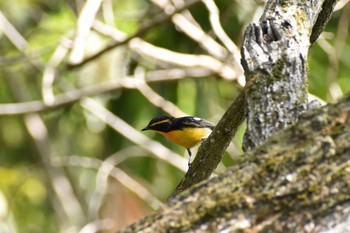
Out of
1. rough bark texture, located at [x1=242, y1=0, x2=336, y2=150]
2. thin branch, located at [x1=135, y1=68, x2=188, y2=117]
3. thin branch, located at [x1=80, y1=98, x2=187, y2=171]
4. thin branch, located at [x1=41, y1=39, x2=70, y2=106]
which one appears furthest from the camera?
thin branch, located at [x1=80, y1=98, x2=187, y2=171]

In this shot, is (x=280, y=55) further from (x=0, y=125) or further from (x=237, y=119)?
(x=0, y=125)

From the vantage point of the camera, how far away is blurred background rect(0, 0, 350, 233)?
8.91m

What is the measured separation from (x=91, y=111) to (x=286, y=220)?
26.1 ft

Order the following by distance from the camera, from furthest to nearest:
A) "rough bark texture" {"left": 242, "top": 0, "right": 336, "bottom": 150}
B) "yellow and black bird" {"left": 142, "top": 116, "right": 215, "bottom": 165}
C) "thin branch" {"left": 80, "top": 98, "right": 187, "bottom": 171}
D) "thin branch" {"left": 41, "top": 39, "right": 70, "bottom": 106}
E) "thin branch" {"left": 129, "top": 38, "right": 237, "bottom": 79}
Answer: "thin branch" {"left": 80, "top": 98, "right": 187, "bottom": 171} < "thin branch" {"left": 41, "top": 39, "right": 70, "bottom": 106} < "thin branch" {"left": 129, "top": 38, "right": 237, "bottom": 79} < "yellow and black bird" {"left": 142, "top": 116, "right": 215, "bottom": 165} < "rough bark texture" {"left": 242, "top": 0, "right": 336, "bottom": 150}

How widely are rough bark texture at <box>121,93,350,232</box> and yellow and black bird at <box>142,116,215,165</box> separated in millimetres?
4858

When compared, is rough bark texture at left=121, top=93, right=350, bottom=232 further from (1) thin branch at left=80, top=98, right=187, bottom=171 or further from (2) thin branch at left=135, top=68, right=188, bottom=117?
(1) thin branch at left=80, top=98, right=187, bottom=171

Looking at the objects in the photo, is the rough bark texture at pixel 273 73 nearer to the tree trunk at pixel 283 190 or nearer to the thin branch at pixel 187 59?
the tree trunk at pixel 283 190

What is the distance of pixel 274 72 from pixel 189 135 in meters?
4.21

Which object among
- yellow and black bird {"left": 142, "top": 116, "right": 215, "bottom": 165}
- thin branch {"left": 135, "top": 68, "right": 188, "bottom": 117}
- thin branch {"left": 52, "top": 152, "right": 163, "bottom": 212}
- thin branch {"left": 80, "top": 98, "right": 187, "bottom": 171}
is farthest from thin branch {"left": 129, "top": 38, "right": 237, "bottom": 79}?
thin branch {"left": 52, "top": 152, "right": 163, "bottom": 212}

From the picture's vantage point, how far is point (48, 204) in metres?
12.3

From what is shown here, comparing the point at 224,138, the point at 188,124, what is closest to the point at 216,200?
the point at 224,138

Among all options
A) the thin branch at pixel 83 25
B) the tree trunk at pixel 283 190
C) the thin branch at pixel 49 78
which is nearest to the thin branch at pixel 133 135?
the thin branch at pixel 49 78

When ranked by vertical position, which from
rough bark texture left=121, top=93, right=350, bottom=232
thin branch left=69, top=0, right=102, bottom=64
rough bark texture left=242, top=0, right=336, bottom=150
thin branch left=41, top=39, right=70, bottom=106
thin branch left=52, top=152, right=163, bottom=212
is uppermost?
thin branch left=41, top=39, right=70, bottom=106

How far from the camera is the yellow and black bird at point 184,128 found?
298 inches
